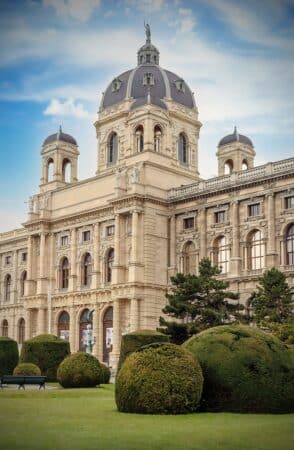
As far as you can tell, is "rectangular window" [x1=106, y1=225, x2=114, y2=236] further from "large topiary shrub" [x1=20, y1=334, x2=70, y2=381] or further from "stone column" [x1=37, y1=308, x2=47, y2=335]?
"large topiary shrub" [x1=20, y1=334, x2=70, y2=381]

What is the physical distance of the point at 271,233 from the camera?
51094 millimetres

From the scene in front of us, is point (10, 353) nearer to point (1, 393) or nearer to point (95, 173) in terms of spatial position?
point (1, 393)

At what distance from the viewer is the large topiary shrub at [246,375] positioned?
20.2 metres

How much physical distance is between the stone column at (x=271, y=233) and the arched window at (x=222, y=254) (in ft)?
15.2

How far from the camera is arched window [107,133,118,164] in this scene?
226ft

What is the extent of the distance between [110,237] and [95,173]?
34.1 feet

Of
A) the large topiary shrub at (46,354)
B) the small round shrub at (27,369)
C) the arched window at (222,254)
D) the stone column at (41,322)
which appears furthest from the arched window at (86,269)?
the small round shrub at (27,369)

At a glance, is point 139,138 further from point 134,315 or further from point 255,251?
point 255,251

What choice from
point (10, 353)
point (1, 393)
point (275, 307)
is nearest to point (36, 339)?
point (10, 353)

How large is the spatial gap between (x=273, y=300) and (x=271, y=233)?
1003 cm

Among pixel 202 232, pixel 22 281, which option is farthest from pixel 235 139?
pixel 22 281

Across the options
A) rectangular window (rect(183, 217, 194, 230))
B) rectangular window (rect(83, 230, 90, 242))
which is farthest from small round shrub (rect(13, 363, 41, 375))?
rectangular window (rect(83, 230, 90, 242))

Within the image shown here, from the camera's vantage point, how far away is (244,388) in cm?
2027

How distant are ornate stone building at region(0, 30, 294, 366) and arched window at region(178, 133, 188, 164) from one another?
0.33 ft
